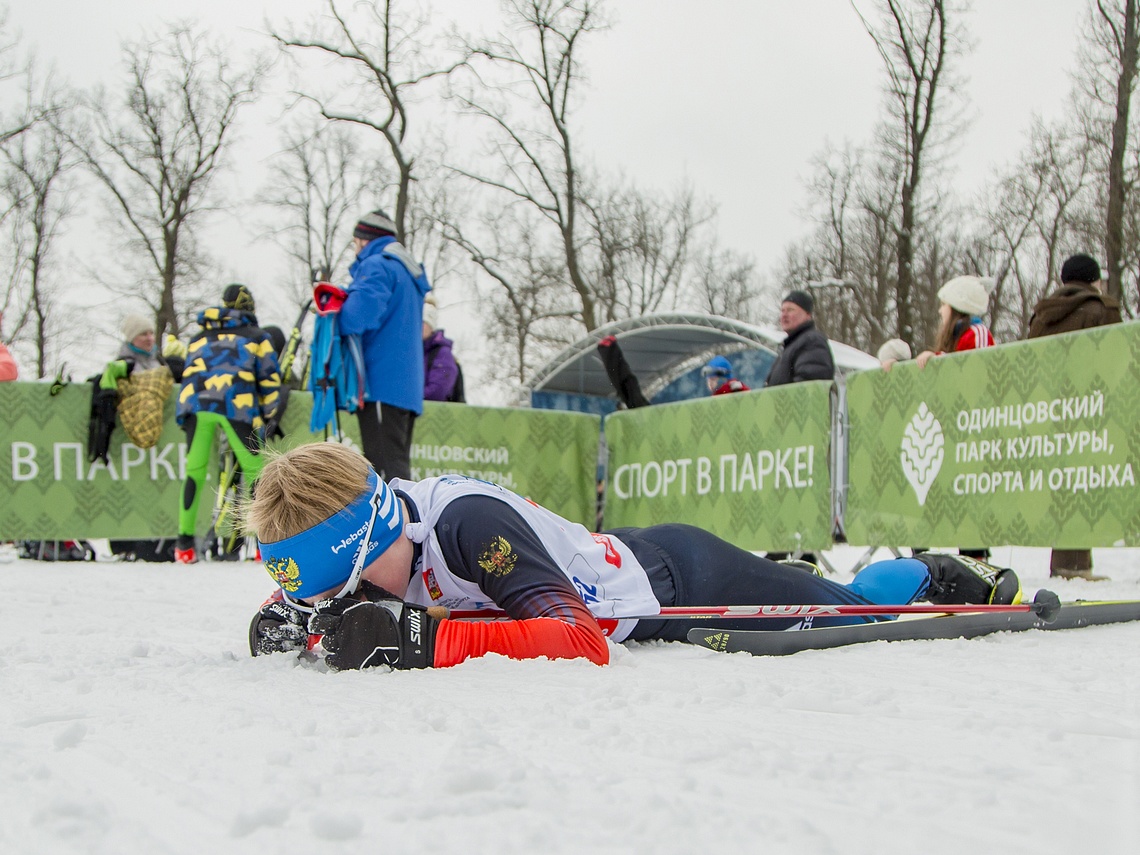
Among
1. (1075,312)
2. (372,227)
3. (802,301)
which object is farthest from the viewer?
(802,301)

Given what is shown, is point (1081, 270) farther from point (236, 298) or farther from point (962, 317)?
point (236, 298)

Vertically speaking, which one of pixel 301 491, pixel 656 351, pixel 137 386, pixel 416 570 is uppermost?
pixel 656 351

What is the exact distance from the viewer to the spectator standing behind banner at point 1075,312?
221 inches

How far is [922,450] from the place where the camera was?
594 cm

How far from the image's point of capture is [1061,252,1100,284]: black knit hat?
5.76 meters

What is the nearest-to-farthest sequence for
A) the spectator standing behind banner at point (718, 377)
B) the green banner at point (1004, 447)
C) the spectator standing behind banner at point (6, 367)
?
1. the green banner at point (1004, 447)
2. the spectator standing behind banner at point (6, 367)
3. the spectator standing behind banner at point (718, 377)

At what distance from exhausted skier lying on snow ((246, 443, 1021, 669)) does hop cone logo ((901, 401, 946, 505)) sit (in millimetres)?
3801

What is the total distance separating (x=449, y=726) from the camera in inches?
63.2

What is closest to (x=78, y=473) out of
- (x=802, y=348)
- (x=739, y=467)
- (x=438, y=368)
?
(x=438, y=368)

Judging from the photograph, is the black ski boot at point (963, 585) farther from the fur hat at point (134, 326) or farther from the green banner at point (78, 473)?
the fur hat at point (134, 326)

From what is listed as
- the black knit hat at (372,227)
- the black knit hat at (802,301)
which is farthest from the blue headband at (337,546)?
the black knit hat at (802,301)

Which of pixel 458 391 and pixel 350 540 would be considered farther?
pixel 458 391

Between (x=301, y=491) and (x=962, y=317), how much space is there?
500cm

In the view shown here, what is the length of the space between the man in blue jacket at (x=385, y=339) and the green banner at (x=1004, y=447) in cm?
282
